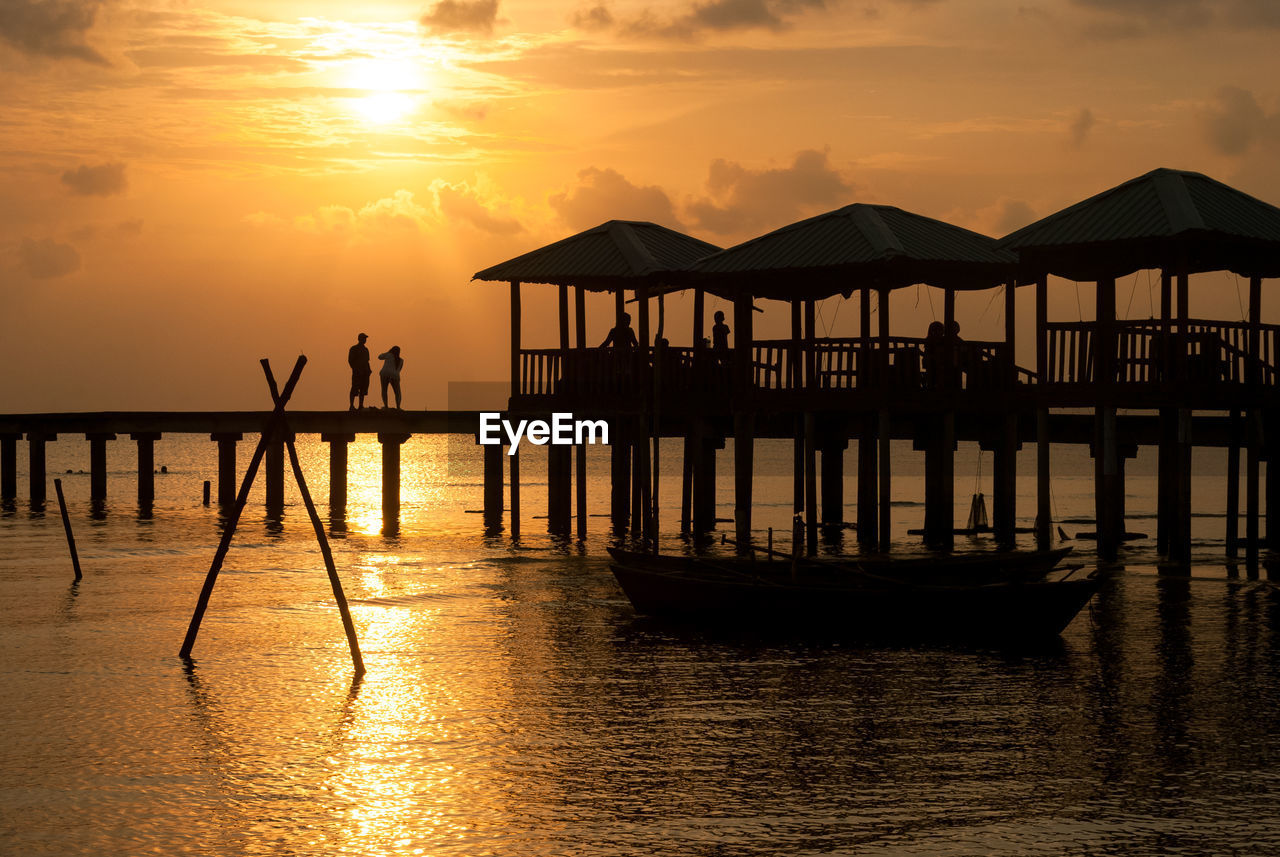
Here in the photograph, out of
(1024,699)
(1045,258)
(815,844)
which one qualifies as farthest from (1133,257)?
(815,844)

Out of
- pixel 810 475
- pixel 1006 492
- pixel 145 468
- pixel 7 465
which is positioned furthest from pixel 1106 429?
pixel 7 465

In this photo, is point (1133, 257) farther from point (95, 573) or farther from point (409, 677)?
point (95, 573)

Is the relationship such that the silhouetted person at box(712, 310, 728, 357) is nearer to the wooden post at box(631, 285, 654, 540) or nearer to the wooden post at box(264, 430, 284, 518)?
the wooden post at box(631, 285, 654, 540)

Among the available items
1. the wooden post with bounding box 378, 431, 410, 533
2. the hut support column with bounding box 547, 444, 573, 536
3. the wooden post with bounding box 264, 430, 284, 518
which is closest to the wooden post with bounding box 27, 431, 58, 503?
the wooden post with bounding box 264, 430, 284, 518

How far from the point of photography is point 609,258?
3450 cm

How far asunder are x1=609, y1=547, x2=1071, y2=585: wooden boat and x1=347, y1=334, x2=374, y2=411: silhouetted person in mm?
20421

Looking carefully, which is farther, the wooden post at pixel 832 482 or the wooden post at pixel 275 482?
the wooden post at pixel 275 482

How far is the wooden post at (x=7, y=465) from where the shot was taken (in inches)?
2140

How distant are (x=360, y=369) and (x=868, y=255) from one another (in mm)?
18239

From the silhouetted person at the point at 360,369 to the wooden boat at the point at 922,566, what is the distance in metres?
20.4

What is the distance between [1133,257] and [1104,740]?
609 inches

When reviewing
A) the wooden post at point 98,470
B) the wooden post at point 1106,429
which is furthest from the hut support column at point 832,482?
the wooden post at point 98,470

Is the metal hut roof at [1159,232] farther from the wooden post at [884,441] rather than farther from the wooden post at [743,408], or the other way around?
the wooden post at [743,408]

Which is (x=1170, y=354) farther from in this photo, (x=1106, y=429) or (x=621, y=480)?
(x=621, y=480)
